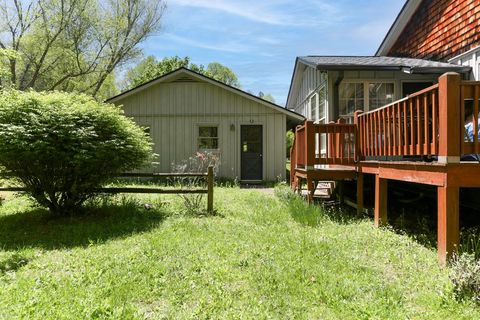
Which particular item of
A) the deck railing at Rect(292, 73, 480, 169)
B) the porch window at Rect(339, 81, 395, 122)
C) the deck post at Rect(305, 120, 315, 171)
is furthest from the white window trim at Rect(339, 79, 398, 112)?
the deck post at Rect(305, 120, 315, 171)

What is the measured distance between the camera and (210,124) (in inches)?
565

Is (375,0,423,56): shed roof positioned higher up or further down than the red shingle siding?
higher up

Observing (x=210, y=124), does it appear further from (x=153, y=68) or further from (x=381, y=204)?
(x=153, y=68)

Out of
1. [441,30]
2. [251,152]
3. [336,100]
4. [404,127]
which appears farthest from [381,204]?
[251,152]

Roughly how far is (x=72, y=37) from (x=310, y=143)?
22.9 m

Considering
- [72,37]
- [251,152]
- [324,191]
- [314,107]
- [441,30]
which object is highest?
[72,37]

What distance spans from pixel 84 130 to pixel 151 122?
840cm

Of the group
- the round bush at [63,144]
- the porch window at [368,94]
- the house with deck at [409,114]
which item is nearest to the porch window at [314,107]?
the house with deck at [409,114]

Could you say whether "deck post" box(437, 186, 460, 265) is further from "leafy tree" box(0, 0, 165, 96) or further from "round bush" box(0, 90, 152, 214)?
"leafy tree" box(0, 0, 165, 96)

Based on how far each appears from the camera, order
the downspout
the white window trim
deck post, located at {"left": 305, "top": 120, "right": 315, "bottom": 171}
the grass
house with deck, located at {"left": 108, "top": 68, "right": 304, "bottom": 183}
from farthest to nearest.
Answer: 1. house with deck, located at {"left": 108, "top": 68, "right": 304, "bottom": 183}
2. the white window trim
3. the downspout
4. deck post, located at {"left": 305, "top": 120, "right": 315, "bottom": 171}
5. the grass

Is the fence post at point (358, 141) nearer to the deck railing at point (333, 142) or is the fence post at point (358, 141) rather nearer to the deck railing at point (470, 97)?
the deck railing at point (333, 142)

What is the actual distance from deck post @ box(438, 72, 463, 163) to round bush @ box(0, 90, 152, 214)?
5010 millimetres

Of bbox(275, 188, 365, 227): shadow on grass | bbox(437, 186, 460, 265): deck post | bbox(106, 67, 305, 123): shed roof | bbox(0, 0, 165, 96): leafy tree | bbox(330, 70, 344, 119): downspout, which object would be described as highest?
bbox(0, 0, 165, 96): leafy tree

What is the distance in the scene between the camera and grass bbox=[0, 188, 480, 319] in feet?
9.91
